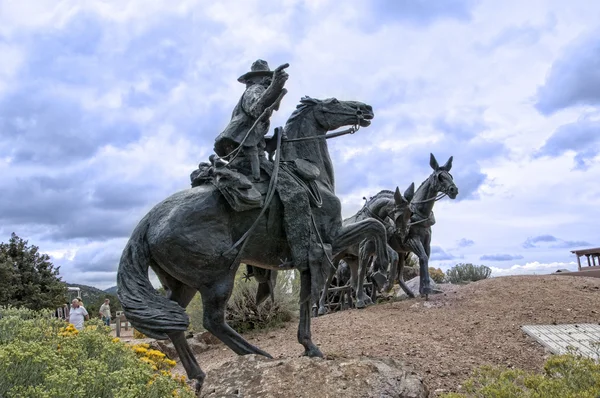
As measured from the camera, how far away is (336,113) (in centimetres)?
612

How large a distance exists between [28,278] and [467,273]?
21.7 m

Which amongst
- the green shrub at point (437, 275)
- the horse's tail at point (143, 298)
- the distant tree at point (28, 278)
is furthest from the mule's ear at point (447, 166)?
the distant tree at point (28, 278)

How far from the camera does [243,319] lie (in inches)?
458

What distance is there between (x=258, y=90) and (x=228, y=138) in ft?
2.17

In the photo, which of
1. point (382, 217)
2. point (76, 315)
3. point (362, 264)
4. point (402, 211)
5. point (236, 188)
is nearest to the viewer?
point (236, 188)

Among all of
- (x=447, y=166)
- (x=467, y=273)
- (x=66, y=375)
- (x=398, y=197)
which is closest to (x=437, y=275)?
(x=467, y=273)

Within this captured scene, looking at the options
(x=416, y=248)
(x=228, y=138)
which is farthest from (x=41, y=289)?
(x=228, y=138)

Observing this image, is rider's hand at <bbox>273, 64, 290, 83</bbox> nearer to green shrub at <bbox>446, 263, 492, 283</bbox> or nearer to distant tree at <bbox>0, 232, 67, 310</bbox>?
green shrub at <bbox>446, 263, 492, 283</bbox>

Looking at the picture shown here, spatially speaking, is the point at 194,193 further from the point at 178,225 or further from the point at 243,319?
the point at 243,319

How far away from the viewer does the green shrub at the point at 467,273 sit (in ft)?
74.2

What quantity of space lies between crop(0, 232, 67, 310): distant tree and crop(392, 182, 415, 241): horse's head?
62.6 ft

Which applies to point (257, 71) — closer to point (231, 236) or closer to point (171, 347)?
point (231, 236)

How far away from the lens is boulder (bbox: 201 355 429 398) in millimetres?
4113

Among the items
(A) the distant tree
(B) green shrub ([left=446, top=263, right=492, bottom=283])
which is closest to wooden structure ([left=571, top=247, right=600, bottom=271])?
(B) green shrub ([left=446, top=263, right=492, bottom=283])
